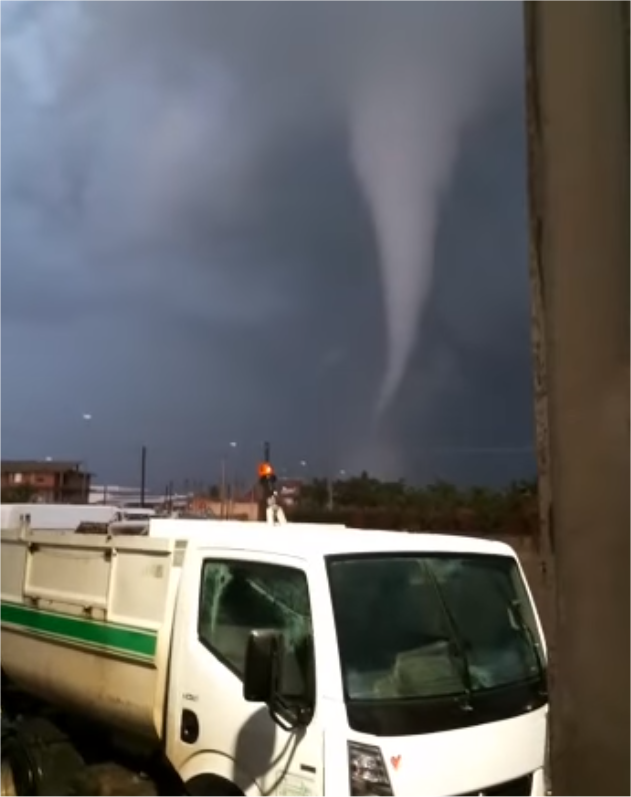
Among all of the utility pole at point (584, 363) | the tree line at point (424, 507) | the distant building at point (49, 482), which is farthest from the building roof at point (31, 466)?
the utility pole at point (584, 363)

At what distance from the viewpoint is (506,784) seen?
4.23 metres

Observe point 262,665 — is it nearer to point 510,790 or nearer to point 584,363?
point 510,790

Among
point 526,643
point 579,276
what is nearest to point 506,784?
point 526,643

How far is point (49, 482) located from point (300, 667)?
33.7 meters

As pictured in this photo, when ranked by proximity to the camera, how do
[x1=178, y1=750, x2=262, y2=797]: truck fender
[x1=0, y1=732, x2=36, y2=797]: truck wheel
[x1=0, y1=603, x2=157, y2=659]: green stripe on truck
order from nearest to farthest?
[x1=178, y1=750, x2=262, y2=797]: truck fender < [x1=0, y1=603, x2=157, y2=659]: green stripe on truck < [x1=0, y1=732, x2=36, y2=797]: truck wheel

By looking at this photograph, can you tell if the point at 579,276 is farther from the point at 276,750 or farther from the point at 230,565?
the point at 230,565

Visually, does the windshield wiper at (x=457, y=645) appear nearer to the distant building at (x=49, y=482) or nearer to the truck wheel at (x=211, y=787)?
the truck wheel at (x=211, y=787)

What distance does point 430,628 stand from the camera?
448 centimetres

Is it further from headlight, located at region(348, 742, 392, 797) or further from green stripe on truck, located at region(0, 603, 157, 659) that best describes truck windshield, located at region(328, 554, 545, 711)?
green stripe on truck, located at region(0, 603, 157, 659)

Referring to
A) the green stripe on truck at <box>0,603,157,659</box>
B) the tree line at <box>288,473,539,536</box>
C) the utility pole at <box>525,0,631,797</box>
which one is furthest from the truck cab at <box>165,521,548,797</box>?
the tree line at <box>288,473,539,536</box>

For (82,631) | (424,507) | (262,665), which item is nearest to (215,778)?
(262,665)

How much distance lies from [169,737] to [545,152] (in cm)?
411

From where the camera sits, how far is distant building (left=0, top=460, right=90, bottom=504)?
28.9m

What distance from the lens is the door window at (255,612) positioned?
420cm
